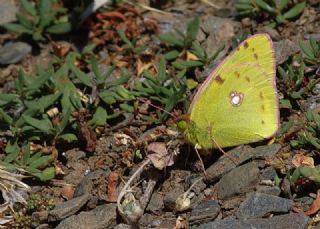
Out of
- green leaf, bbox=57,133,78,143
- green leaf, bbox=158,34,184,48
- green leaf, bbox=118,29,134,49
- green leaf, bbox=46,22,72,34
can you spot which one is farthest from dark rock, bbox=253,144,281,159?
green leaf, bbox=46,22,72,34

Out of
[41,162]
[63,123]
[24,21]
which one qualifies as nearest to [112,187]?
[41,162]

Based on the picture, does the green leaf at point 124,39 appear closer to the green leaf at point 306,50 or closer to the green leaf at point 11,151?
the green leaf at point 11,151

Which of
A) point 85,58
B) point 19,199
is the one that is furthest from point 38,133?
point 85,58

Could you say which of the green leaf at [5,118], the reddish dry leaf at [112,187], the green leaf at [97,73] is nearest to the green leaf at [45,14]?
the green leaf at [97,73]

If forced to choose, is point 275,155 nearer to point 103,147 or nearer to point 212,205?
point 212,205

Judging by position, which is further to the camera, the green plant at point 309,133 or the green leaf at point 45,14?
the green leaf at point 45,14
